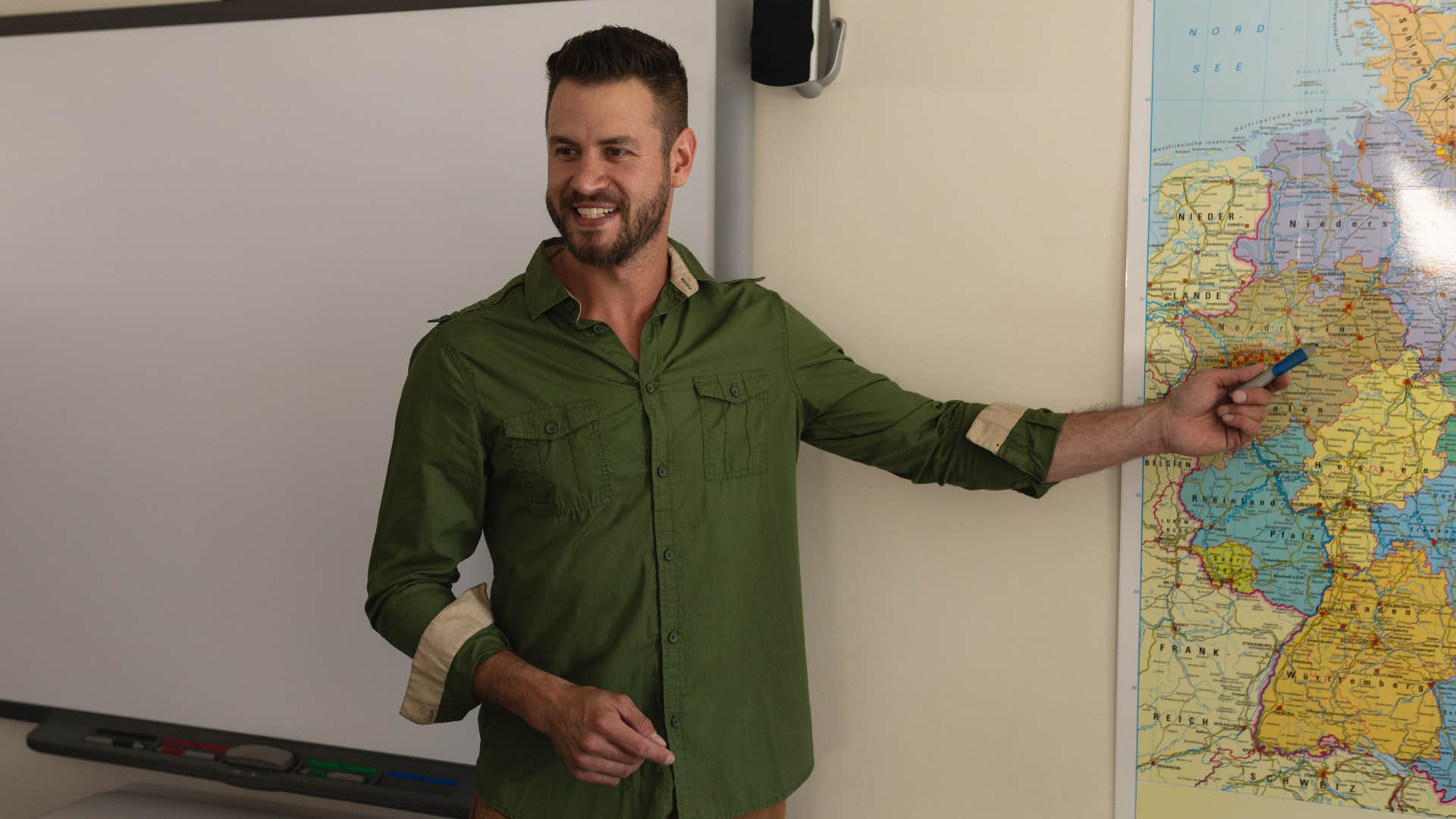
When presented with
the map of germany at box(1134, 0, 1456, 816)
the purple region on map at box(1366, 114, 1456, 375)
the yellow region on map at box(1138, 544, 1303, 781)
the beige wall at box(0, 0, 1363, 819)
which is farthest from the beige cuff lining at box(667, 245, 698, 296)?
the purple region on map at box(1366, 114, 1456, 375)

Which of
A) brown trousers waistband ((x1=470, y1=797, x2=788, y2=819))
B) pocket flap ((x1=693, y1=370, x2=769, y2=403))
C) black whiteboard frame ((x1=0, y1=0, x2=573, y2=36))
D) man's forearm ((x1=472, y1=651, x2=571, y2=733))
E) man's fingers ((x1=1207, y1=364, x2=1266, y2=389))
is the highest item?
black whiteboard frame ((x1=0, y1=0, x2=573, y2=36))

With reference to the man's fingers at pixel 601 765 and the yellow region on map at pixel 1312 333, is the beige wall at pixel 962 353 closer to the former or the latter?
the yellow region on map at pixel 1312 333

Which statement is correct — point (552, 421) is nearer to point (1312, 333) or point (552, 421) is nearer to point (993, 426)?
point (993, 426)

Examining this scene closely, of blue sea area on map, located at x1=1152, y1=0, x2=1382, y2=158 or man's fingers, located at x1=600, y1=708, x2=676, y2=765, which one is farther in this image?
blue sea area on map, located at x1=1152, y1=0, x2=1382, y2=158

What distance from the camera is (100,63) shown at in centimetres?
184

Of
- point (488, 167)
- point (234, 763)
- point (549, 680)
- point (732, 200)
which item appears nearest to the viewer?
point (549, 680)

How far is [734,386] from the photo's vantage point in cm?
132

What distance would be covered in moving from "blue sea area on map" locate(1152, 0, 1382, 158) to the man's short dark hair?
637 millimetres

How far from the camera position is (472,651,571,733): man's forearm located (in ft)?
3.82

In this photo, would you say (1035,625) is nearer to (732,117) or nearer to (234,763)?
(732,117)

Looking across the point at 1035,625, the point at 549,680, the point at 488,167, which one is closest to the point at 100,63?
the point at 488,167

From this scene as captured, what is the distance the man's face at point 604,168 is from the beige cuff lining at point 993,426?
48 centimetres

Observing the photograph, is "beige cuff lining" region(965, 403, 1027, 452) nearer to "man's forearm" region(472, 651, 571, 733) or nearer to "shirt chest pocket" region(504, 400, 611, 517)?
"shirt chest pocket" region(504, 400, 611, 517)

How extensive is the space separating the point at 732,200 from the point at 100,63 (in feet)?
3.96
